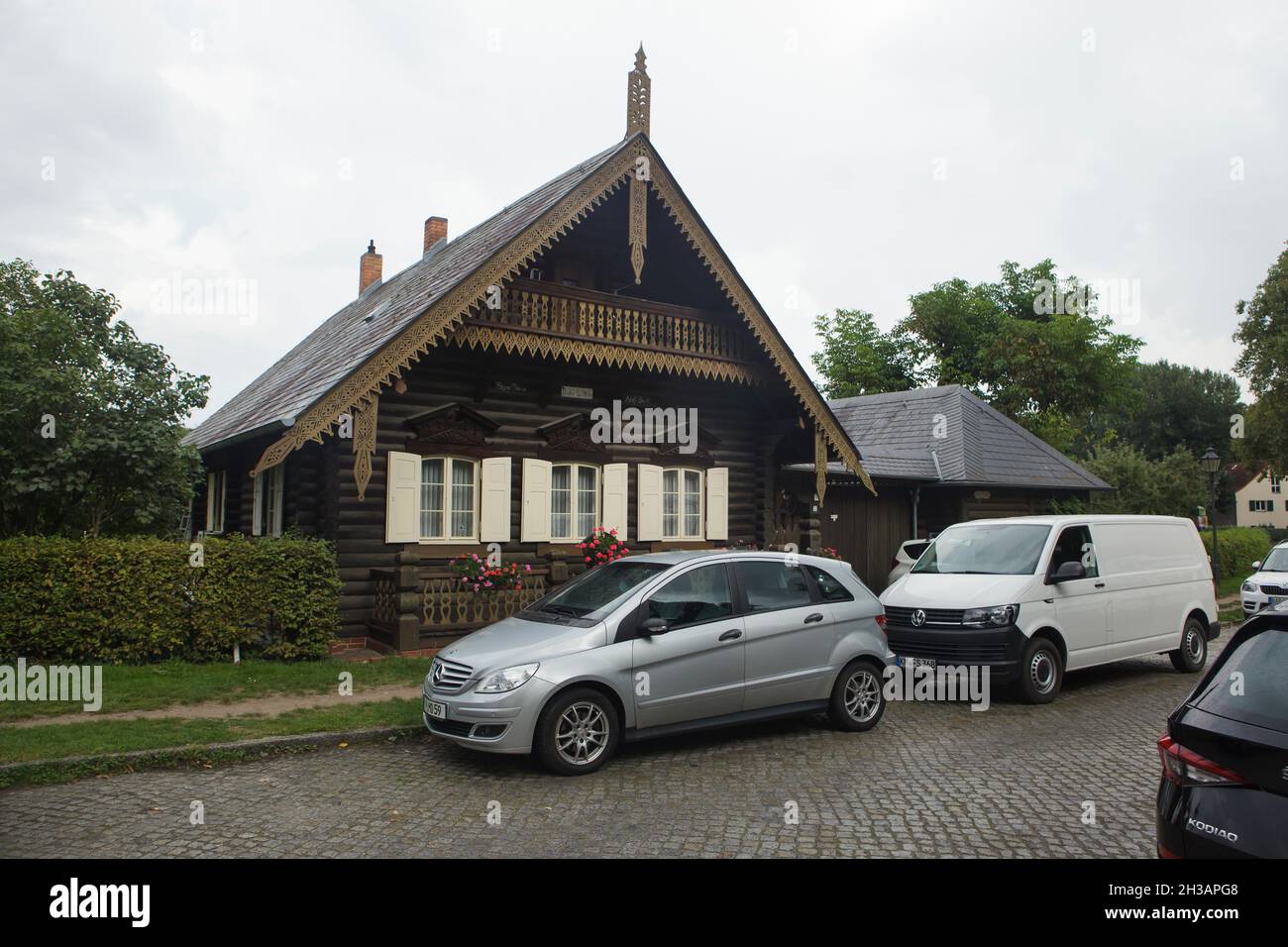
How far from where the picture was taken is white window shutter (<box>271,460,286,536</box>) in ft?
50.3

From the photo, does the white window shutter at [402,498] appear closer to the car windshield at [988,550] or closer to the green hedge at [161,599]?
the green hedge at [161,599]

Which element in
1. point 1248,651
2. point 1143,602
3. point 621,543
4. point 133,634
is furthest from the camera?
point 621,543

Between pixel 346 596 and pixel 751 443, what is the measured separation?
8.63 metres

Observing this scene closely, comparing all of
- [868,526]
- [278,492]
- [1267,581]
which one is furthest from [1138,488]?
[278,492]

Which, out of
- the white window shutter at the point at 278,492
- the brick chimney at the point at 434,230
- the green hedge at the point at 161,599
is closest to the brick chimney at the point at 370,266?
the brick chimney at the point at 434,230

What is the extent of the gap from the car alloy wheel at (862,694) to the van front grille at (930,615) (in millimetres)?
1818

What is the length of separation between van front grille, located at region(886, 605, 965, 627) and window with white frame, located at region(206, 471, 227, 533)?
1520 centimetres

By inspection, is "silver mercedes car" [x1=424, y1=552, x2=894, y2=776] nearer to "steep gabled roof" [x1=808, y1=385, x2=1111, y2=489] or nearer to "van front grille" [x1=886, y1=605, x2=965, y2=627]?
"van front grille" [x1=886, y1=605, x2=965, y2=627]

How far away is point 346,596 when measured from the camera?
13570 millimetres

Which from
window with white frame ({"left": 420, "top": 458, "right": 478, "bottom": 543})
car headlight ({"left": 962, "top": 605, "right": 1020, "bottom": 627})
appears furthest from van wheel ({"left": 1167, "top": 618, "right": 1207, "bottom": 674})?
window with white frame ({"left": 420, "top": 458, "right": 478, "bottom": 543})

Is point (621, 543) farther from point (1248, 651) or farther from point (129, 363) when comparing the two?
point (1248, 651)

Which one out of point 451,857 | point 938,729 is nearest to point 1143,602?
point 938,729

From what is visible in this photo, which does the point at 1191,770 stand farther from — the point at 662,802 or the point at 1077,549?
the point at 1077,549

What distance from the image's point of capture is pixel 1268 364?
37656 millimetres
